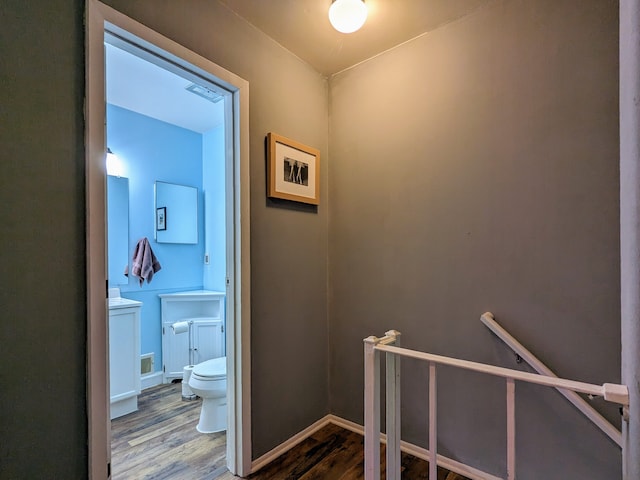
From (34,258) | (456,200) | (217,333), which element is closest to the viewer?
(34,258)

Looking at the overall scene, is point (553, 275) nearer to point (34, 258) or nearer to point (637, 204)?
point (637, 204)

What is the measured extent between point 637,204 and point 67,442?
6.17 feet

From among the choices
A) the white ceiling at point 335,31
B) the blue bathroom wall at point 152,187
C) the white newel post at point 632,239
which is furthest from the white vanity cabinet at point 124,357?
the white newel post at point 632,239

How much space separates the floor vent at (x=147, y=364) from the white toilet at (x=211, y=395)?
106 cm

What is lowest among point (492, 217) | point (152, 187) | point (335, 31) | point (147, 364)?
point (147, 364)

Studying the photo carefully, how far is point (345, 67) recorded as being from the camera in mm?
2258

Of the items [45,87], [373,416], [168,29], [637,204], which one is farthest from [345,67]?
[373,416]

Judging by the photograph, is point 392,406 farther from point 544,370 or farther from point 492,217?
point 492,217

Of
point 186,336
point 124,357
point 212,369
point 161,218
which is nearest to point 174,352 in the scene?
point 186,336

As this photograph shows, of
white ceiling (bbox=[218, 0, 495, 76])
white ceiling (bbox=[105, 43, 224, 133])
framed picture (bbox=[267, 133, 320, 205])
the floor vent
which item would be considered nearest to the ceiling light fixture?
white ceiling (bbox=[218, 0, 495, 76])

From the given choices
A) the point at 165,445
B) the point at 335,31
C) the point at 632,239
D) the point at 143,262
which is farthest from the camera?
the point at 143,262

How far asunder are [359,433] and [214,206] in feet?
8.39

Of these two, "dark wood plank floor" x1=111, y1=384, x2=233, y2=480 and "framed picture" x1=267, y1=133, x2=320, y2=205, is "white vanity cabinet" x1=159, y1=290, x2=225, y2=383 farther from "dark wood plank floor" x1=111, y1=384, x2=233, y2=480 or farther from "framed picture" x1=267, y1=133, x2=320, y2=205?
"framed picture" x1=267, y1=133, x2=320, y2=205

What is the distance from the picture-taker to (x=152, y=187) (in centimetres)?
318
